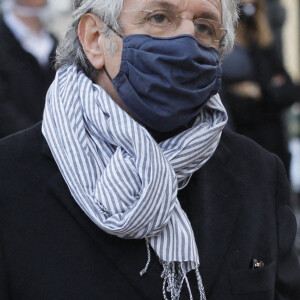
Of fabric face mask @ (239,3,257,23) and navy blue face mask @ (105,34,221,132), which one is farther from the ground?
navy blue face mask @ (105,34,221,132)

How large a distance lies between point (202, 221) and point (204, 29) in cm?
65

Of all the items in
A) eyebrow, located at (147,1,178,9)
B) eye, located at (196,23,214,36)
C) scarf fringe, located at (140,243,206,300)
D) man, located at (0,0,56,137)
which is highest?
eyebrow, located at (147,1,178,9)

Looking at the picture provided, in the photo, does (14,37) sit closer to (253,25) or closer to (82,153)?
(253,25)

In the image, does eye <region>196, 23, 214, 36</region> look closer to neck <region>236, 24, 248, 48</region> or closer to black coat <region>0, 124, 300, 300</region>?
black coat <region>0, 124, 300, 300</region>

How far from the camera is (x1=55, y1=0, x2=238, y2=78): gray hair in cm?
253

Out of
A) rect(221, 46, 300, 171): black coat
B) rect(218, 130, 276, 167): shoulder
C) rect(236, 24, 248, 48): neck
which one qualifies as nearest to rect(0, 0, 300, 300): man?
rect(218, 130, 276, 167): shoulder

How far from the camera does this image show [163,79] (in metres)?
2.40

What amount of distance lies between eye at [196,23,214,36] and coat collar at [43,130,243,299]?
0.43 m

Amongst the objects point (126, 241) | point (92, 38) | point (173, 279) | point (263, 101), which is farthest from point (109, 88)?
point (263, 101)

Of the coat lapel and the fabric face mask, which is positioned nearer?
the coat lapel

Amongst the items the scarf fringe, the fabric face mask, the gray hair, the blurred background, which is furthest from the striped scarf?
the fabric face mask

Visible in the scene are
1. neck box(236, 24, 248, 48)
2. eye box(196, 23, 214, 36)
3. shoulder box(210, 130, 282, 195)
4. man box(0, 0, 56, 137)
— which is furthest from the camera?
neck box(236, 24, 248, 48)

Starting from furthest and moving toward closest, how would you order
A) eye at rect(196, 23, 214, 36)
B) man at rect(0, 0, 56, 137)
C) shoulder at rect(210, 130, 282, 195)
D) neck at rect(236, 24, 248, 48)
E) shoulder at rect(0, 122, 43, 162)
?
1. neck at rect(236, 24, 248, 48)
2. man at rect(0, 0, 56, 137)
3. shoulder at rect(210, 130, 282, 195)
4. eye at rect(196, 23, 214, 36)
5. shoulder at rect(0, 122, 43, 162)

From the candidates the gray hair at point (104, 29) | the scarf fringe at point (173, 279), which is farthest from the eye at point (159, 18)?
the scarf fringe at point (173, 279)
